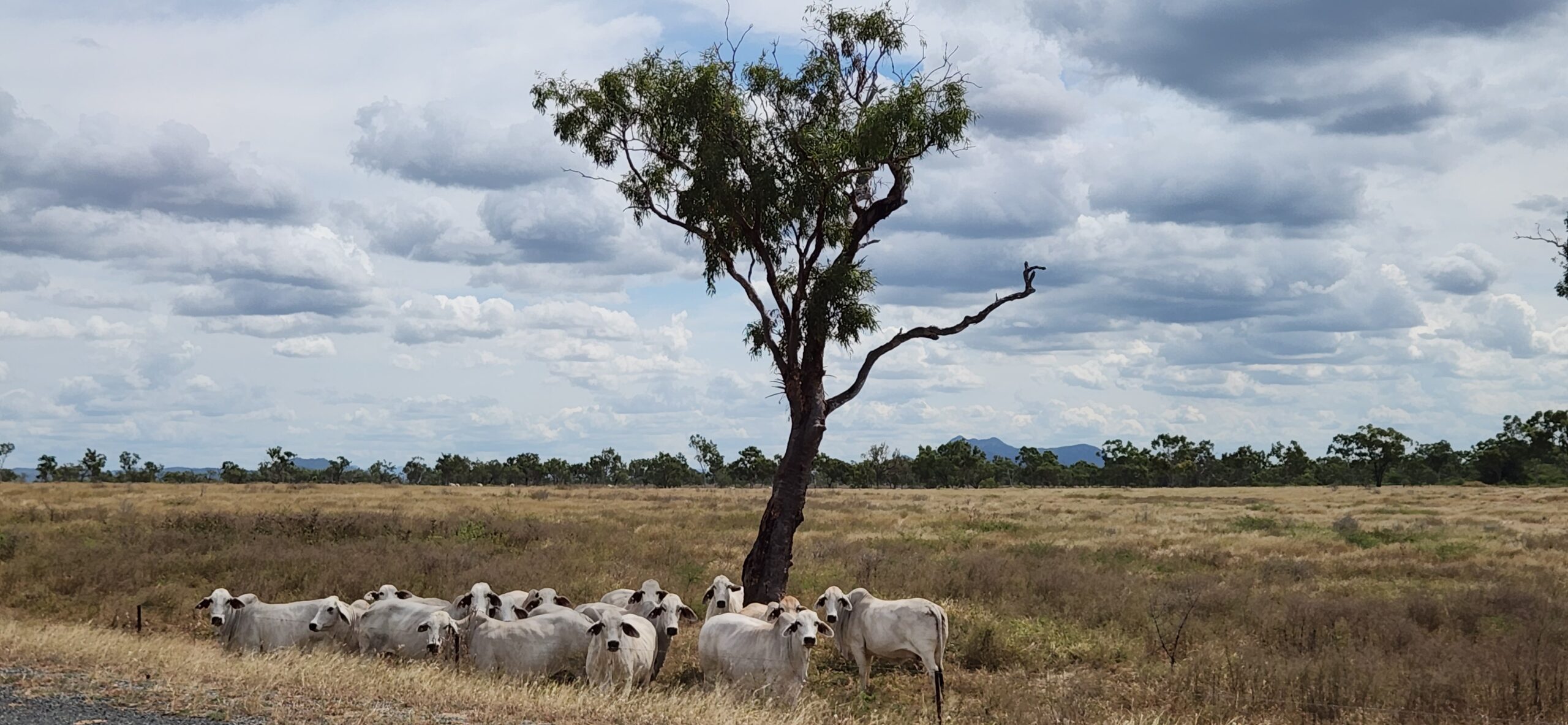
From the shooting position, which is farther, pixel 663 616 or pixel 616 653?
pixel 663 616

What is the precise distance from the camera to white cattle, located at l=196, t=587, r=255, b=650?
15.6m

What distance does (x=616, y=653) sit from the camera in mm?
13367

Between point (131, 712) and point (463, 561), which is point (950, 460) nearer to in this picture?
point (463, 561)

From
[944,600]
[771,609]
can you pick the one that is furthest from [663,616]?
[944,600]

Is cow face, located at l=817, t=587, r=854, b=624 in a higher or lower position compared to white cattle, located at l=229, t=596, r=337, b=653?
higher

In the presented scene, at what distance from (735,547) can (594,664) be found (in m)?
16.4

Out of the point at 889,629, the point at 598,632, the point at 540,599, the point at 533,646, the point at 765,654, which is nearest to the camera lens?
the point at 598,632

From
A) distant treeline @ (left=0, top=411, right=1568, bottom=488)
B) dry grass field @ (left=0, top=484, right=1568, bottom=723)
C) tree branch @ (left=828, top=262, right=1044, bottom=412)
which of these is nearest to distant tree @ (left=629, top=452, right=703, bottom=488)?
distant treeline @ (left=0, top=411, right=1568, bottom=488)

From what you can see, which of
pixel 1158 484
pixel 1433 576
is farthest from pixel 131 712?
pixel 1158 484

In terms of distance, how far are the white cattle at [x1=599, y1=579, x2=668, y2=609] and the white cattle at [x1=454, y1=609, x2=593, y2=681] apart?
2.01 m

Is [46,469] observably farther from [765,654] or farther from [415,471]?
[765,654]

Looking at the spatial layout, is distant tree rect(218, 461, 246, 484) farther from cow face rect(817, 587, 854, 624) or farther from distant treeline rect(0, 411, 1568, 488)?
cow face rect(817, 587, 854, 624)

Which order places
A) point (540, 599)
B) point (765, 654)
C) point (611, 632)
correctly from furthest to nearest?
1. point (540, 599)
2. point (765, 654)
3. point (611, 632)

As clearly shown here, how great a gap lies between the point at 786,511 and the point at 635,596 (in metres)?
4.68
